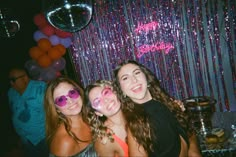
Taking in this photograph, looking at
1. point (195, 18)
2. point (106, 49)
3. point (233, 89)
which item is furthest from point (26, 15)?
point (233, 89)

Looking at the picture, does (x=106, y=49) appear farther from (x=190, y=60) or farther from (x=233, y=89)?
(x=233, y=89)

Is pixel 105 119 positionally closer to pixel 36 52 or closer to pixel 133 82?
pixel 133 82

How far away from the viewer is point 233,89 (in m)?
5.95

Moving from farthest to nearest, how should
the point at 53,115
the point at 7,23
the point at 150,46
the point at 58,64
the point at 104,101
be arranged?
the point at 150,46 < the point at 58,64 < the point at 7,23 < the point at 53,115 < the point at 104,101

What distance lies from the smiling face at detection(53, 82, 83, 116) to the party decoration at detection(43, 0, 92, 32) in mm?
1261

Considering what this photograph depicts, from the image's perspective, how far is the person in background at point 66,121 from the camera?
8.69ft

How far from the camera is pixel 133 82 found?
95.0 inches

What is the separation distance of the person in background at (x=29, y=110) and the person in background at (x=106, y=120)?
182 centimetres

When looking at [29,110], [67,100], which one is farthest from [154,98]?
[29,110]

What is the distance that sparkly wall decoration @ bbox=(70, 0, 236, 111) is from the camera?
5.66 meters

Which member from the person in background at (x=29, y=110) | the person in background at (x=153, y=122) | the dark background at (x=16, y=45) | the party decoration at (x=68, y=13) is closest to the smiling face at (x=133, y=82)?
the person in background at (x=153, y=122)

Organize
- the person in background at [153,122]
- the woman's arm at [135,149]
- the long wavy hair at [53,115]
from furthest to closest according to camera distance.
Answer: the long wavy hair at [53,115]
the person in background at [153,122]
the woman's arm at [135,149]

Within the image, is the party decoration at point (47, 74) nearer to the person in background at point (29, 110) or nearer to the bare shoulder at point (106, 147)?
the person in background at point (29, 110)

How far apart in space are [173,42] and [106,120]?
394 cm
